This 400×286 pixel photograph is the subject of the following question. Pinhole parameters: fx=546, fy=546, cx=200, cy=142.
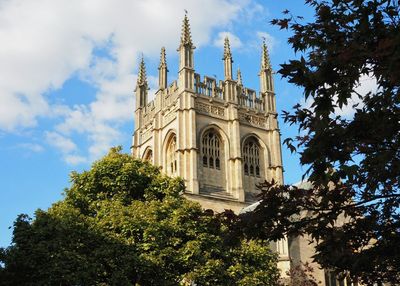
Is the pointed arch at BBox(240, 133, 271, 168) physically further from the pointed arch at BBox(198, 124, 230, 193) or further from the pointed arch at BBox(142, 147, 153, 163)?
the pointed arch at BBox(142, 147, 153, 163)

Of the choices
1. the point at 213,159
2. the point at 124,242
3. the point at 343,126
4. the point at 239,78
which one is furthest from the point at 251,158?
the point at 343,126

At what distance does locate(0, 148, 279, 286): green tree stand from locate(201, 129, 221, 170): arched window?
2650cm

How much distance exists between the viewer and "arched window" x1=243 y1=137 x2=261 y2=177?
53.4m

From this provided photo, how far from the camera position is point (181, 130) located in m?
50.2

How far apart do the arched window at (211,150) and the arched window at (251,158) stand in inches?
116

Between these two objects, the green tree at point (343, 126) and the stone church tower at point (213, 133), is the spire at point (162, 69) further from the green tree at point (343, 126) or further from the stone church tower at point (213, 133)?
the green tree at point (343, 126)

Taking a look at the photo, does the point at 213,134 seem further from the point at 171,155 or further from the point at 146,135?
the point at 146,135

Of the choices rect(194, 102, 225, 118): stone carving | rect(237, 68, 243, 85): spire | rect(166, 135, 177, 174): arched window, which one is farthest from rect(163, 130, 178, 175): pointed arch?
rect(237, 68, 243, 85): spire

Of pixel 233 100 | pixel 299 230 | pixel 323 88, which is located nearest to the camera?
pixel 323 88

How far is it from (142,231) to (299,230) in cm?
1332

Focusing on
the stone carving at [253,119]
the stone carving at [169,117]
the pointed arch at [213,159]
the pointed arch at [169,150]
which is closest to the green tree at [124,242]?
the pointed arch at [213,159]

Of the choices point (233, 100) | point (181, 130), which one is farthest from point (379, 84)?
point (233, 100)

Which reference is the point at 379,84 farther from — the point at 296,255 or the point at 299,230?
the point at 296,255

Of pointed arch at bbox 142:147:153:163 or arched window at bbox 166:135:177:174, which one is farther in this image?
pointed arch at bbox 142:147:153:163
